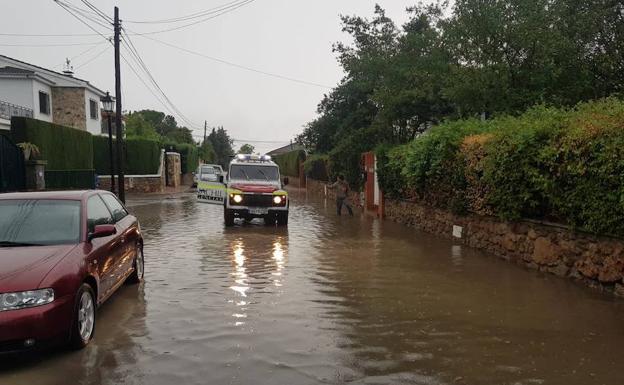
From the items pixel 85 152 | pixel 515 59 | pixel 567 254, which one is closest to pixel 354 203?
pixel 515 59

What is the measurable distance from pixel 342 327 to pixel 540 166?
4.97 meters

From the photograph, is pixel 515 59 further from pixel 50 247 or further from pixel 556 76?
pixel 50 247

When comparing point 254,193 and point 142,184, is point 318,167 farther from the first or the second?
point 254,193

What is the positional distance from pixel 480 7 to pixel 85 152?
18726 millimetres

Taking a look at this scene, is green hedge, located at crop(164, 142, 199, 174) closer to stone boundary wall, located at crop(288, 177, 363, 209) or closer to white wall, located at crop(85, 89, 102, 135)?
white wall, located at crop(85, 89, 102, 135)

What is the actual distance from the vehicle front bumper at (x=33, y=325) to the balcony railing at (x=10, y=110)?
83.5 ft

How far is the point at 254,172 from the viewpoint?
17.0 meters

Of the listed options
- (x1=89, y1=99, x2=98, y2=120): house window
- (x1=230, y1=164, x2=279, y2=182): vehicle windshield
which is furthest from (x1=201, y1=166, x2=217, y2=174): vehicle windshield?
(x1=230, y1=164, x2=279, y2=182): vehicle windshield

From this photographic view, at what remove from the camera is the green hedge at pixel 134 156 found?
34.3 m

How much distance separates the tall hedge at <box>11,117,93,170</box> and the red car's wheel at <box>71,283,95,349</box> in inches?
527

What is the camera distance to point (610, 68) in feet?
51.4

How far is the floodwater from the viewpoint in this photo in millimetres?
4480

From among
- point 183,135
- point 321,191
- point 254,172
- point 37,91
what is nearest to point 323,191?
point 321,191

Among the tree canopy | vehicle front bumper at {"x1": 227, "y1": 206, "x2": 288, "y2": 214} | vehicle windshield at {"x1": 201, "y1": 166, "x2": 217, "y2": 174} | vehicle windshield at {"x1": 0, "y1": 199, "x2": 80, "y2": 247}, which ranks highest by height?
the tree canopy
